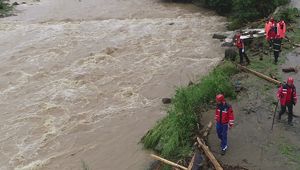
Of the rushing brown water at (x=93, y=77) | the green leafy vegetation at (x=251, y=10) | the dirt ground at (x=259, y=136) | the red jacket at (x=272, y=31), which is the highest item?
the red jacket at (x=272, y=31)

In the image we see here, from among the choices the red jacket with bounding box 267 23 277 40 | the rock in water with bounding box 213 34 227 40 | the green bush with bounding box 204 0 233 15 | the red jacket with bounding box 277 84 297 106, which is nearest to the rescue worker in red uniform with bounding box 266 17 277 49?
the red jacket with bounding box 267 23 277 40

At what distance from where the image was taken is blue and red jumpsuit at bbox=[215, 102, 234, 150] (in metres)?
11.1

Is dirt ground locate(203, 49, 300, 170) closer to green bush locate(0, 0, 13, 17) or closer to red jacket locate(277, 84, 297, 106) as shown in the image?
red jacket locate(277, 84, 297, 106)

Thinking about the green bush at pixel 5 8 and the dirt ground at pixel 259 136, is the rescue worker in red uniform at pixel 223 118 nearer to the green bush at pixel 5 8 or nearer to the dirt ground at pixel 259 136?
the dirt ground at pixel 259 136

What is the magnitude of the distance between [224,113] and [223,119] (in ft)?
0.65

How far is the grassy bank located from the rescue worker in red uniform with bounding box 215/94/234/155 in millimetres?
934

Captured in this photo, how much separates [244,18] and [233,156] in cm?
1596

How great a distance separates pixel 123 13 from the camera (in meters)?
33.1

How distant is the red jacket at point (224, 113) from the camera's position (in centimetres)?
1104

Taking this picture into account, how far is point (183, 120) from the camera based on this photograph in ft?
42.1

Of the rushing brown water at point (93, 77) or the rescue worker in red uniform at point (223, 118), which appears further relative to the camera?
the rushing brown water at point (93, 77)

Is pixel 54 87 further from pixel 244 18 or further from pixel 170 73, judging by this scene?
pixel 244 18

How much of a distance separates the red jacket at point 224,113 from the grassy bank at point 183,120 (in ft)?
4.36

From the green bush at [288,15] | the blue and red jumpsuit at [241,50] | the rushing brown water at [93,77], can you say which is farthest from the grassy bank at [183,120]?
the green bush at [288,15]
